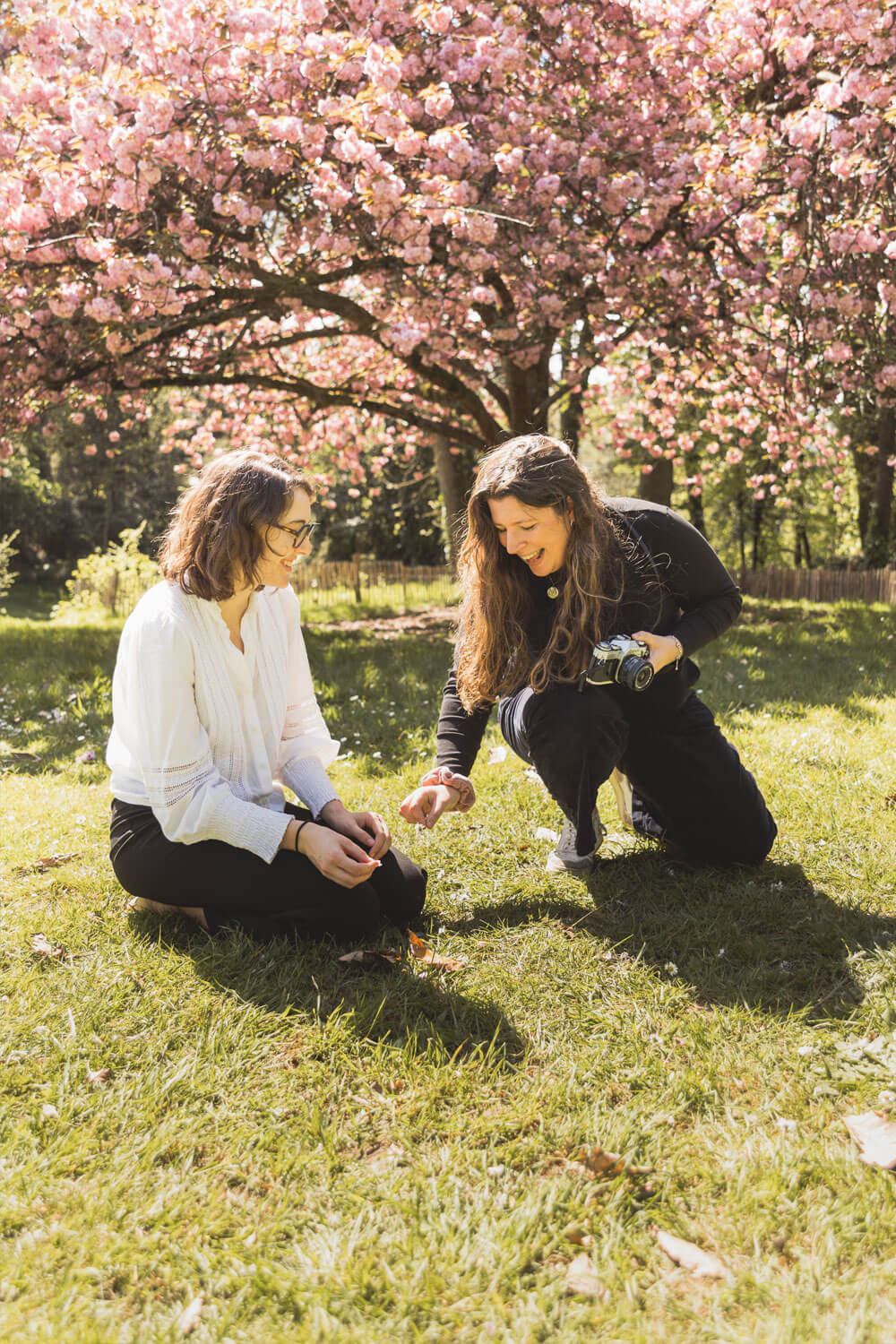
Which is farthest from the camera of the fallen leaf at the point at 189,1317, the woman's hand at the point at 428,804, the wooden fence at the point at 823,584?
the wooden fence at the point at 823,584

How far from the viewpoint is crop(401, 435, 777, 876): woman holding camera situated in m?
2.80

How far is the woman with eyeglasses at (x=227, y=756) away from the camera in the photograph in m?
2.52

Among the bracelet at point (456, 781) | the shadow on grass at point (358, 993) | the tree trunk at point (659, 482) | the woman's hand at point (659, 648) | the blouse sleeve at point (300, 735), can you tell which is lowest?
the shadow on grass at point (358, 993)

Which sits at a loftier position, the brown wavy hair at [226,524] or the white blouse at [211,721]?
the brown wavy hair at [226,524]

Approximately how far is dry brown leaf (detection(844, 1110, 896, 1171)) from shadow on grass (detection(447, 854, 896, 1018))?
40 centimetres

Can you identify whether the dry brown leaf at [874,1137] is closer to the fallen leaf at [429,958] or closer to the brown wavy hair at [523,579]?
the fallen leaf at [429,958]

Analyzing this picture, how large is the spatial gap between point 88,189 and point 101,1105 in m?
5.94

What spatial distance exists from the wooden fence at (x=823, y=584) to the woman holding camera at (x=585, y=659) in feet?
39.4

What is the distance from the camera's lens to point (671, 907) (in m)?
2.91

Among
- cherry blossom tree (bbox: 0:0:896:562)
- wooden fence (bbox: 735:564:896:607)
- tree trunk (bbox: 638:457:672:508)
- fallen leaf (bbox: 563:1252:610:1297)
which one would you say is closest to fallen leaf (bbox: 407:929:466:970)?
fallen leaf (bbox: 563:1252:610:1297)

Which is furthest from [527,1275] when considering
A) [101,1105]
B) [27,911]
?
[27,911]

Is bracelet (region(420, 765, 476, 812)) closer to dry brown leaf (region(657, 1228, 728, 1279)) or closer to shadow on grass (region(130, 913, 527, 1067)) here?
shadow on grass (region(130, 913, 527, 1067))

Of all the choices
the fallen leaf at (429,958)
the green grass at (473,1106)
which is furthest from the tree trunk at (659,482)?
the fallen leaf at (429,958)

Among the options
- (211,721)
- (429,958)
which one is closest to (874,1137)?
(429,958)
